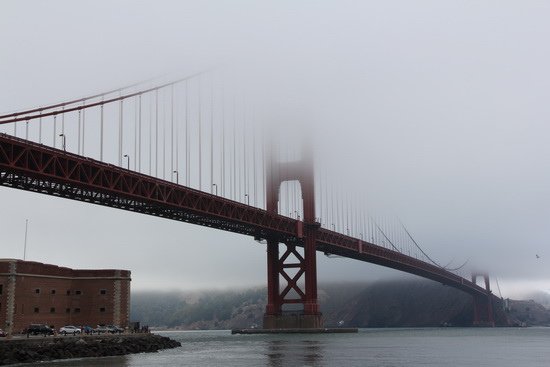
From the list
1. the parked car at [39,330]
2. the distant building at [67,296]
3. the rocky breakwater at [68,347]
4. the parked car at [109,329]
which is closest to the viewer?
the rocky breakwater at [68,347]

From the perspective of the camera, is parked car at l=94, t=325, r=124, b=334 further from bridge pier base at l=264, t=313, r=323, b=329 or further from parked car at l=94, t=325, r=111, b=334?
bridge pier base at l=264, t=313, r=323, b=329

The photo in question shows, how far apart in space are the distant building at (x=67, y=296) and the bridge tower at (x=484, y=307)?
108m

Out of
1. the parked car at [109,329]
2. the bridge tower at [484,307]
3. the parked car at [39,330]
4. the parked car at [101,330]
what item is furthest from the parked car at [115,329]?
the bridge tower at [484,307]

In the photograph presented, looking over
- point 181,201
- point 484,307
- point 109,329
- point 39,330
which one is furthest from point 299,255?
point 484,307

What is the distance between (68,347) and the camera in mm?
43219

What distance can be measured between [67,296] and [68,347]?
15.6 metres

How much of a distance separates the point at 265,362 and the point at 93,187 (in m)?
16.3

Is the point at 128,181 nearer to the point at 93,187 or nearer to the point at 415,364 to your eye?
the point at 93,187

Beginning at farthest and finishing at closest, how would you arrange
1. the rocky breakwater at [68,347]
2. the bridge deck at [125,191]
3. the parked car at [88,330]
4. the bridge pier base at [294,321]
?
the bridge pier base at [294,321], the parked car at [88,330], the bridge deck at [125,191], the rocky breakwater at [68,347]

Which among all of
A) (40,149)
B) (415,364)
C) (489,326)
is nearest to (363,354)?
(415,364)

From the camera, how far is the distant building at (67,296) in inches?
2087

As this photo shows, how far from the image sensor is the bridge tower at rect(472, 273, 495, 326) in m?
156

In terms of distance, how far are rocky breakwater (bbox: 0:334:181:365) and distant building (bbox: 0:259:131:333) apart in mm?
5335

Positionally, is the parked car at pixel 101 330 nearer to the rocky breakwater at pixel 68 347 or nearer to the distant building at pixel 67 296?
the rocky breakwater at pixel 68 347
